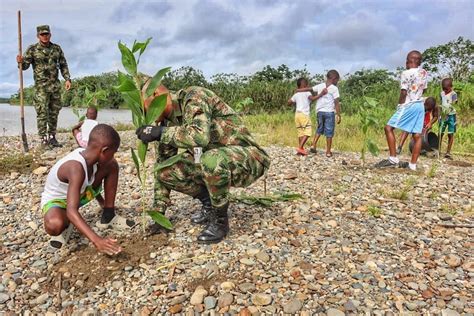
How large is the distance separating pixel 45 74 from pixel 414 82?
548cm

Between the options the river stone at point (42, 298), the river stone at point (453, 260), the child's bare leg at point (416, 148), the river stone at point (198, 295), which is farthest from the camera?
the child's bare leg at point (416, 148)

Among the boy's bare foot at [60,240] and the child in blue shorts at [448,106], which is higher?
the child in blue shorts at [448,106]

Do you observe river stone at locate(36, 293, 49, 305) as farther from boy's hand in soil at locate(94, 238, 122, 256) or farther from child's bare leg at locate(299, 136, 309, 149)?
child's bare leg at locate(299, 136, 309, 149)

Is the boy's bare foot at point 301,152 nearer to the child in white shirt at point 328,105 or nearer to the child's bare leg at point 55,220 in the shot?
the child in white shirt at point 328,105

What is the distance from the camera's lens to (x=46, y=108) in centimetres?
664

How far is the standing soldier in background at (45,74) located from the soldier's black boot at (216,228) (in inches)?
186

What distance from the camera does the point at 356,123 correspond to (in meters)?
11.3

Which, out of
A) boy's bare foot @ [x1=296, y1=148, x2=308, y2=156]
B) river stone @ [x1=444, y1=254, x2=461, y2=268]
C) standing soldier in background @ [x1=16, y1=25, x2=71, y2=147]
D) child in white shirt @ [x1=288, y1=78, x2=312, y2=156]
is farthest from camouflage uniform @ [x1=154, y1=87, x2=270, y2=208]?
standing soldier in background @ [x1=16, y1=25, x2=71, y2=147]

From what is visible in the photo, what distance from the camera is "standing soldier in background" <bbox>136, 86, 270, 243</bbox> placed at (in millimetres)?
2625

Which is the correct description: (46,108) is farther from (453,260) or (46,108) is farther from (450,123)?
(450,123)

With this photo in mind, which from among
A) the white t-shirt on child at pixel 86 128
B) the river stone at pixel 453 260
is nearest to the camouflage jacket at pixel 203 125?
the river stone at pixel 453 260

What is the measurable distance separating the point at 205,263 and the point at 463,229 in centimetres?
218

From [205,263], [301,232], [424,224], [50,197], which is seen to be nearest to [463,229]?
[424,224]

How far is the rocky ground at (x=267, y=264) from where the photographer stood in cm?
229
